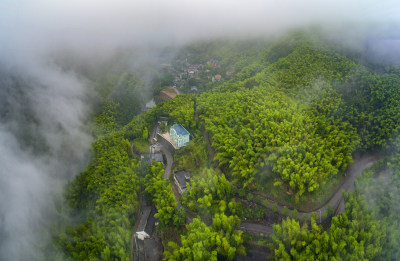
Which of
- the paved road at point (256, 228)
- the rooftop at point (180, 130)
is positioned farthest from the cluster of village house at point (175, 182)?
the paved road at point (256, 228)

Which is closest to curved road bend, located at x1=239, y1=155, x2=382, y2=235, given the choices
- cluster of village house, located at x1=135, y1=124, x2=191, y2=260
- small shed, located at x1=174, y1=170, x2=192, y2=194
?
small shed, located at x1=174, y1=170, x2=192, y2=194

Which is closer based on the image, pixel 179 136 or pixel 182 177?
pixel 182 177

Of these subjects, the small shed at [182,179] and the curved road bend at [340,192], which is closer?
the curved road bend at [340,192]

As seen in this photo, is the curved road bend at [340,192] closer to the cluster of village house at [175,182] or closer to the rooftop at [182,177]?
the rooftop at [182,177]

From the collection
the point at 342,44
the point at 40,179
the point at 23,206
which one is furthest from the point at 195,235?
the point at 342,44

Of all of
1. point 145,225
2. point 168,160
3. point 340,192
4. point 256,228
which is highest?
point 340,192

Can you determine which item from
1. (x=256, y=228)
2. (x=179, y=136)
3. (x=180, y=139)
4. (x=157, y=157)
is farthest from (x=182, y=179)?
(x=256, y=228)

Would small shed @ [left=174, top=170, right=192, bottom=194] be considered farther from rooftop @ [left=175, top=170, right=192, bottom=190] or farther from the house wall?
the house wall

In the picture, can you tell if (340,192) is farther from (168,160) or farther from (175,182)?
(168,160)
